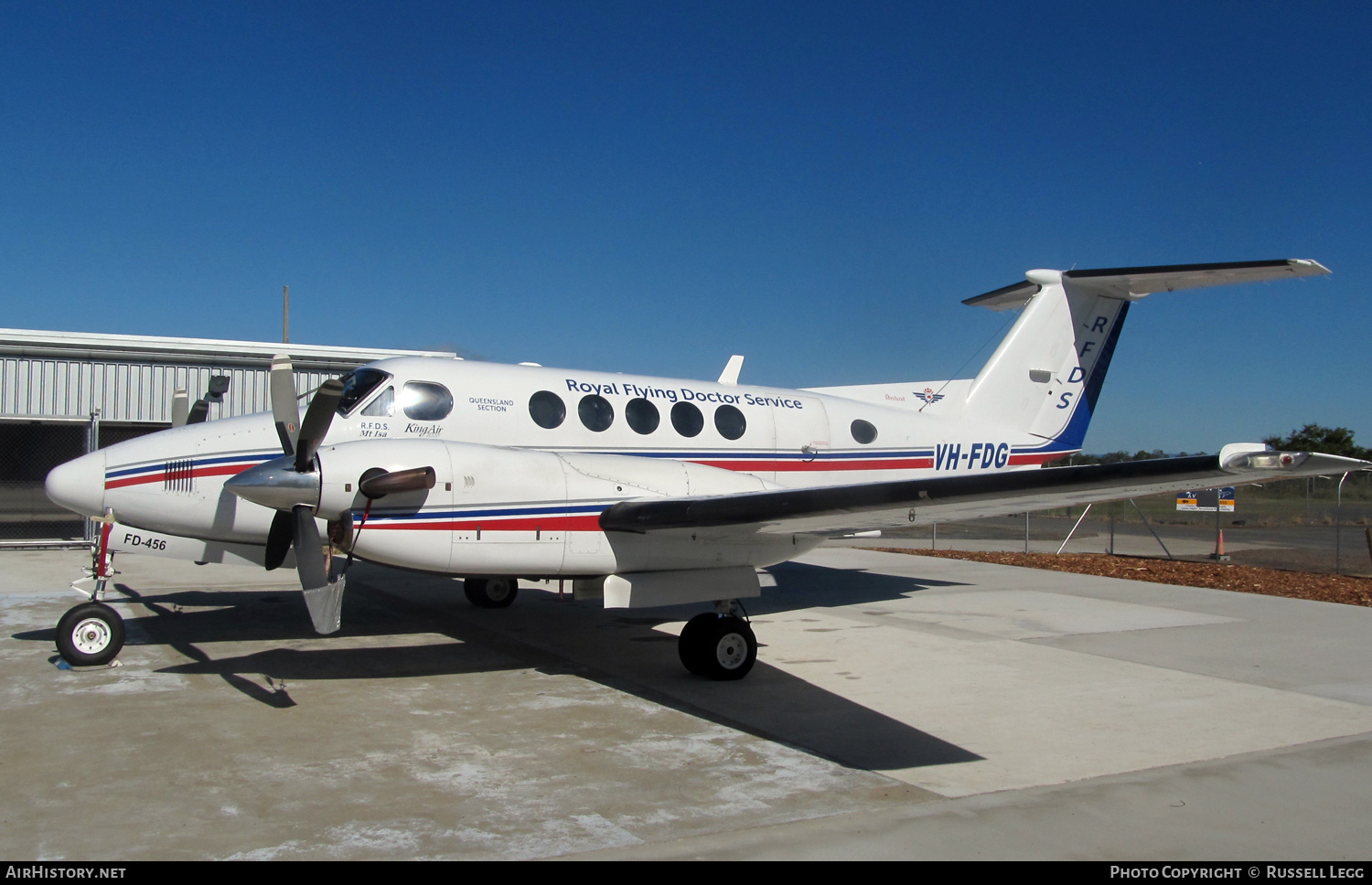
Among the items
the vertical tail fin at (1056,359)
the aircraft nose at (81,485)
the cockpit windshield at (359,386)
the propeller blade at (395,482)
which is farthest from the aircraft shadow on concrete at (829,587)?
the aircraft nose at (81,485)

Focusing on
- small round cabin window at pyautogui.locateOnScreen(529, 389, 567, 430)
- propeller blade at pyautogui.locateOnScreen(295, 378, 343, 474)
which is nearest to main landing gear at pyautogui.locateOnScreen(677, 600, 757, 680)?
small round cabin window at pyautogui.locateOnScreen(529, 389, 567, 430)

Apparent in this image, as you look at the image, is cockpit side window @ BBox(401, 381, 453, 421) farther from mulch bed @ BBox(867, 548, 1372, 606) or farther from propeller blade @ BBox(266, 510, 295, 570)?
mulch bed @ BBox(867, 548, 1372, 606)

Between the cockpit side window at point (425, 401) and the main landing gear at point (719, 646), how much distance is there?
305 centimetres

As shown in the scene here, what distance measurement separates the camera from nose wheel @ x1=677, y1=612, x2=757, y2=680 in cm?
803

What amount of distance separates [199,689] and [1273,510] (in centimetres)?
4120

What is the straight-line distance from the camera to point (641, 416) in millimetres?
9773

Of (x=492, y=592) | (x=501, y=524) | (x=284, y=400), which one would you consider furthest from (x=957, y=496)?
(x=492, y=592)

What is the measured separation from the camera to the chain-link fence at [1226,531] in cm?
2042

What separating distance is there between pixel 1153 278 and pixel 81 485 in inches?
483

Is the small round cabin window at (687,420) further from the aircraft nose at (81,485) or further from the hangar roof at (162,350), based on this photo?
the hangar roof at (162,350)

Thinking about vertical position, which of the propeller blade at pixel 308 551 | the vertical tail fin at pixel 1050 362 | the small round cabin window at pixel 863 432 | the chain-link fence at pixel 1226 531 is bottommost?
the chain-link fence at pixel 1226 531

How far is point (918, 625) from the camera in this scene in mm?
11148

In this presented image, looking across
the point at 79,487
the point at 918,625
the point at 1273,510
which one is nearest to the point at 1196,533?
the point at 1273,510

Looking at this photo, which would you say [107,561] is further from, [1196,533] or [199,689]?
[1196,533]
